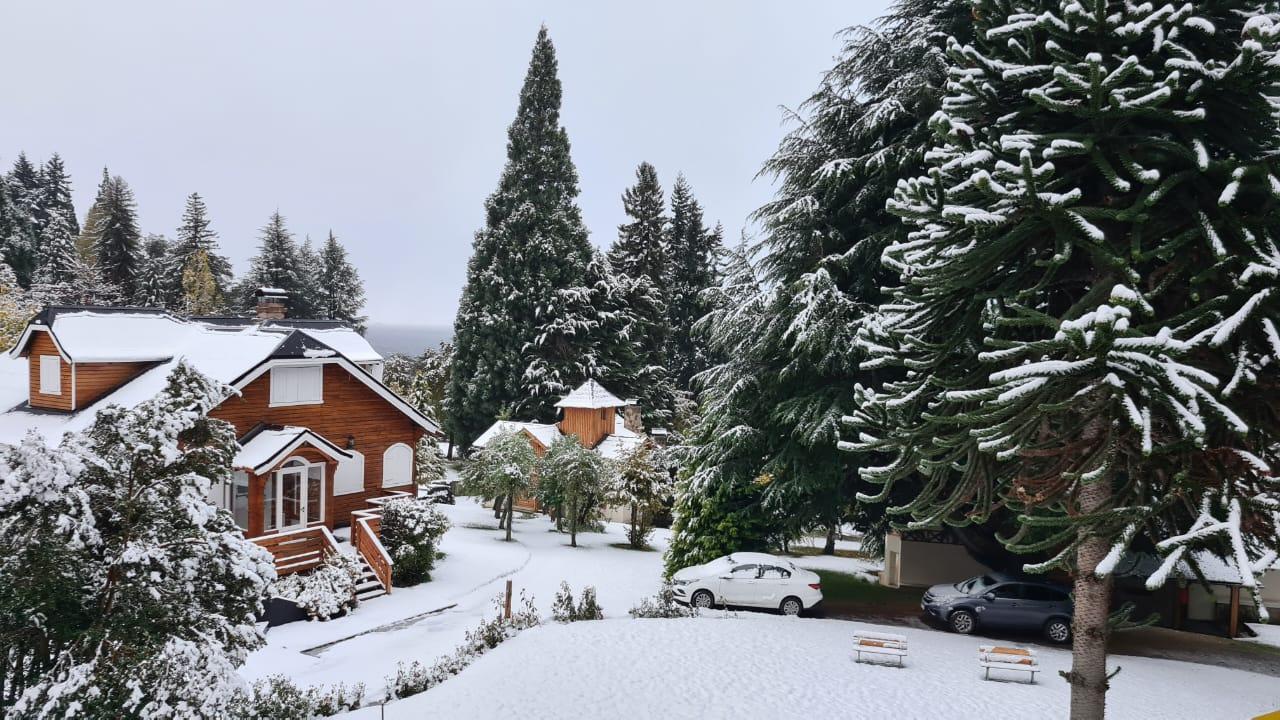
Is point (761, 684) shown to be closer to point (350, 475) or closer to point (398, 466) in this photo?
point (350, 475)

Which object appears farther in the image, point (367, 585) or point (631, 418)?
point (631, 418)

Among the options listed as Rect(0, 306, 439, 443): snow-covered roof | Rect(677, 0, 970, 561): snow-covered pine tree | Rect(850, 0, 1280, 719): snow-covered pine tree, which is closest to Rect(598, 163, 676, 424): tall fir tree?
Rect(0, 306, 439, 443): snow-covered roof

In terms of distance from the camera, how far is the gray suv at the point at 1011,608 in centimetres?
1638

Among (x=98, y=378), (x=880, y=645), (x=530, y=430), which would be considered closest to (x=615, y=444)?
Answer: (x=530, y=430)

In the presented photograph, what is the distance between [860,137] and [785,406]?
722cm

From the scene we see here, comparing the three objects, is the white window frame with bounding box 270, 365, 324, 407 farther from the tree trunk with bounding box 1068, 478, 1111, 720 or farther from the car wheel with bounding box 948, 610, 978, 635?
the tree trunk with bounding box 1068, 478, 1111, 720

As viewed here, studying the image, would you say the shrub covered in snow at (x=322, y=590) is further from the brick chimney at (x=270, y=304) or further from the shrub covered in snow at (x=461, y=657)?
the brick chimney at (x=270, y=304)

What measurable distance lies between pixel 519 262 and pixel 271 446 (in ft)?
97.6

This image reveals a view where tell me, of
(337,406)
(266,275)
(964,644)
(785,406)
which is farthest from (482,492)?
(266,275)

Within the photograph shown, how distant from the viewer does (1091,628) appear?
8.15 meters

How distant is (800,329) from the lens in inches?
639

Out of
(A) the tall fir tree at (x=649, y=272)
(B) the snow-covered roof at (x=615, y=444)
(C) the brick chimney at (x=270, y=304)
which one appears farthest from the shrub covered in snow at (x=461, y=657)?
(A) the tall fir tree at (x=649, y=272)

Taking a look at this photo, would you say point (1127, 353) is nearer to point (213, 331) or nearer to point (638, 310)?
point (213, 331)

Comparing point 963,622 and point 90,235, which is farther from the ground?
point 90,235
